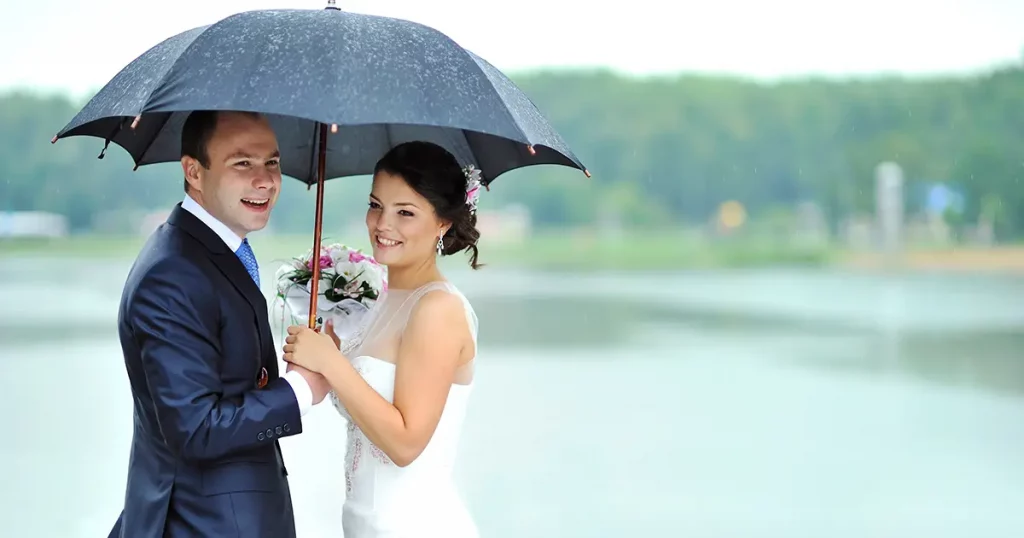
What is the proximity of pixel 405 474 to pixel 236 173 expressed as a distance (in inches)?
28.3

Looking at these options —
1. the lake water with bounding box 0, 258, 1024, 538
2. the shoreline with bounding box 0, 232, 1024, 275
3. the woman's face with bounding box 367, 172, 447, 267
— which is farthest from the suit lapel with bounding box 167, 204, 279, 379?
the shoreline with bounding box 0, 232, 1024, 275

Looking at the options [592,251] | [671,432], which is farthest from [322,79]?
[592,251]

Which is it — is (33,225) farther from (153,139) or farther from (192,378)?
(192,378)

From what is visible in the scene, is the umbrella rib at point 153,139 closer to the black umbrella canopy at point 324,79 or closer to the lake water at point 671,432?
the black umbrella canopy at point 324,79

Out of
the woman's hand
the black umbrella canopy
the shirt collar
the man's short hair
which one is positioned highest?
the black umbrella canopy

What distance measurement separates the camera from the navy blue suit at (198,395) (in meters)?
1.90

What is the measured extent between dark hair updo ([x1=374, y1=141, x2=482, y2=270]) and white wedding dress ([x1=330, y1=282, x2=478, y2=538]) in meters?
0.16

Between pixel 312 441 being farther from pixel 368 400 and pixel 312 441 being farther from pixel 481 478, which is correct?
pixel 368 400

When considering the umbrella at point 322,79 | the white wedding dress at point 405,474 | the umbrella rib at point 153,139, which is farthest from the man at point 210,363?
the umbrella rib at point 153,139

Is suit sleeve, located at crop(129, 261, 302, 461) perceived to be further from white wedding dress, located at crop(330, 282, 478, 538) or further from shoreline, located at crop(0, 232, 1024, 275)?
shoreline, located at crop(0, 232, 1024, 275)

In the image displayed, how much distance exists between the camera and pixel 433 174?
2293mm

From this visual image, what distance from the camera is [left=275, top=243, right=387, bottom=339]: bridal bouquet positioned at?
101 inches

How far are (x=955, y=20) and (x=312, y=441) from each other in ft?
170

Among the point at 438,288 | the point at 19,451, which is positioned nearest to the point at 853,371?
the point at 19,451
